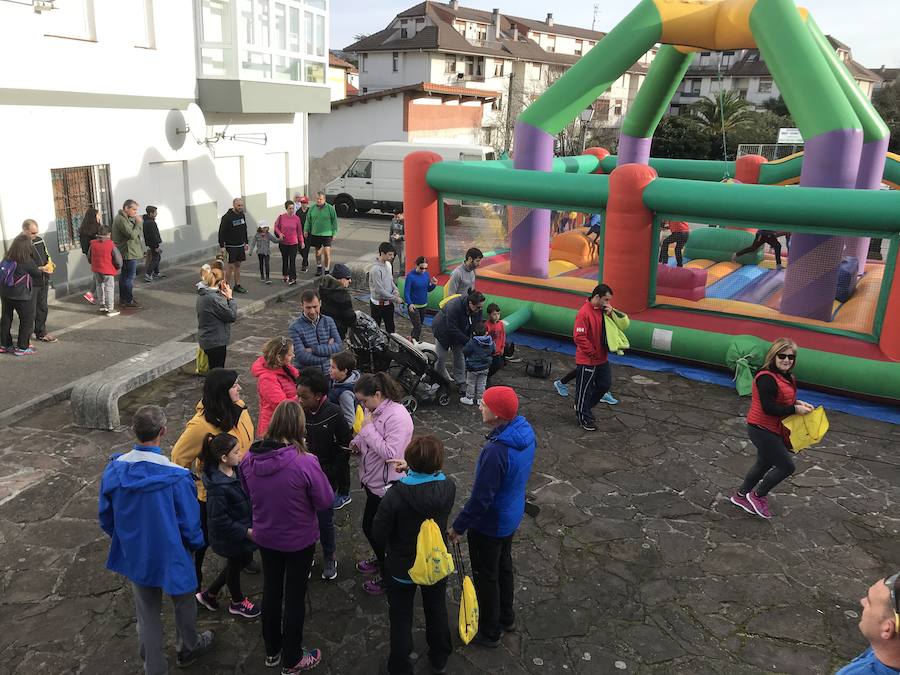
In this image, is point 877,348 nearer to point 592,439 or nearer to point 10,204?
point 592,439

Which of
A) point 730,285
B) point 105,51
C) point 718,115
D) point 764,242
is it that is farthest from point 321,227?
point 718,115

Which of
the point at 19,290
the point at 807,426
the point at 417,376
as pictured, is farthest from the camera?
the point at 19,290

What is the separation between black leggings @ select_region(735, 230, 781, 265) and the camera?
12.4m

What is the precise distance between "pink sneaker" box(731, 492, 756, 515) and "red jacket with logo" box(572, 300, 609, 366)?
1.97 meters

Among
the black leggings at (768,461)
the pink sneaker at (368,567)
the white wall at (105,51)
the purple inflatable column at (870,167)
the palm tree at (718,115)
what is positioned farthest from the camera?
the palm tree at (718,115)

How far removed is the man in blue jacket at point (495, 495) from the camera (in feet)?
13.1

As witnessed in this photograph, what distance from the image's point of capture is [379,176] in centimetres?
2173

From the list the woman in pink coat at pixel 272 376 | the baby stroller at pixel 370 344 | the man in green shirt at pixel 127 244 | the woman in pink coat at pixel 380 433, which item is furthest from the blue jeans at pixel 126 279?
the woman in pink coat at pixel 380 433

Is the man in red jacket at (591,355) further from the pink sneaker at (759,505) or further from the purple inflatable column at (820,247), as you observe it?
the purple inflatable column at (820,247)

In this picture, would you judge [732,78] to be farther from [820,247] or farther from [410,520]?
[410,520]

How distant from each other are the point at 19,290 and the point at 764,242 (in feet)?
39.3

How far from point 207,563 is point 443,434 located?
2.88 metres

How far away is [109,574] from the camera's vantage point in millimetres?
4941

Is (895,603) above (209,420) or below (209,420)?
above
